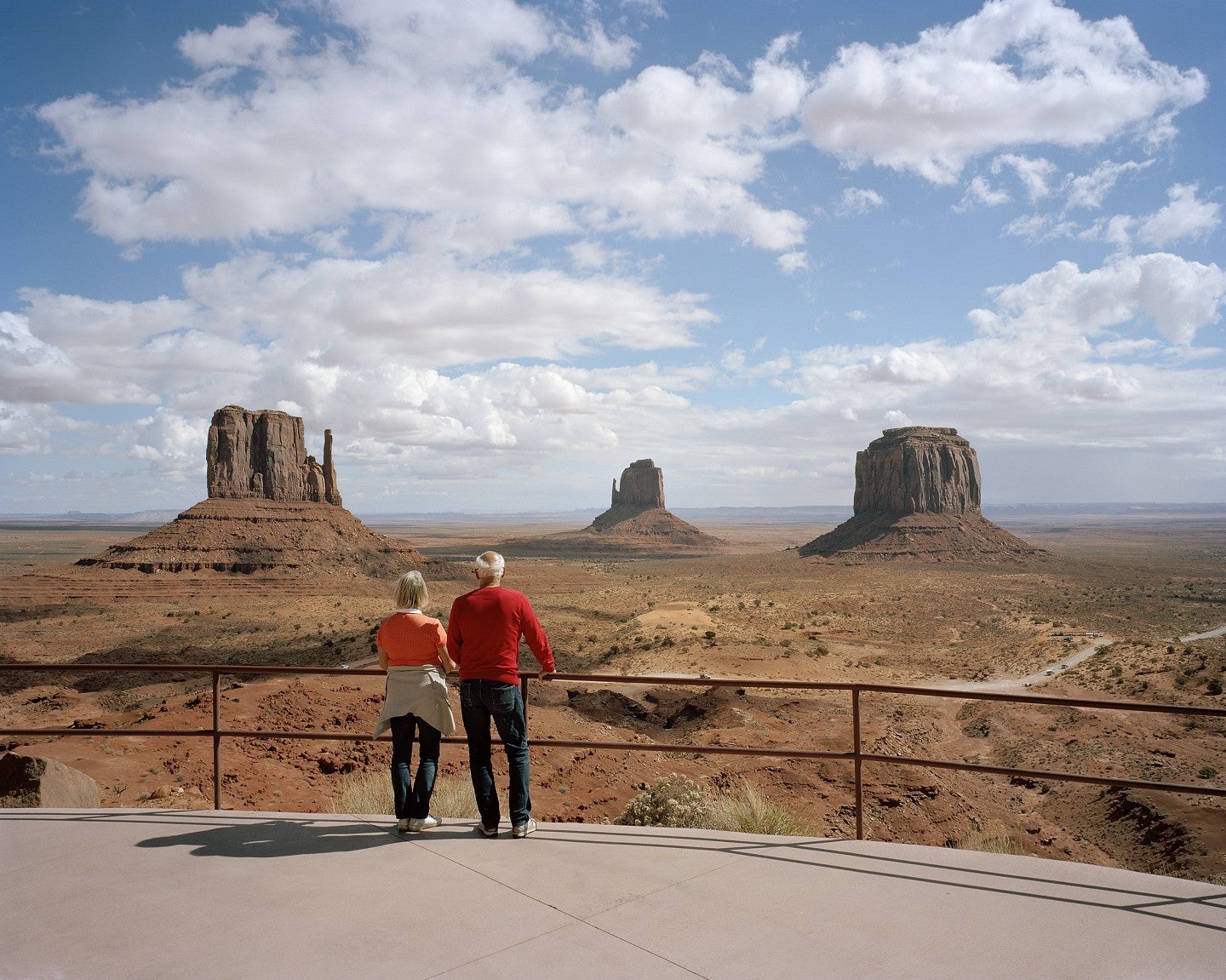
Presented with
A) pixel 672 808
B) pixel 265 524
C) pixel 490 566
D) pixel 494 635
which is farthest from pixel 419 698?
pixel 265 524

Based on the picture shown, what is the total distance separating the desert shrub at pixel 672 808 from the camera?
810cm

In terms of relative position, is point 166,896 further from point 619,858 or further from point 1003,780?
point 1003,780

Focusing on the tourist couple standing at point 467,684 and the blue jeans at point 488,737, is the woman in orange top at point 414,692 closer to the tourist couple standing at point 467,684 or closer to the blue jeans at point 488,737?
the tourist couple standing at point 467,684

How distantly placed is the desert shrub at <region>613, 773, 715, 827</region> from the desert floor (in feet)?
4.30

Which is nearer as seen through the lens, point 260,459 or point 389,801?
point 389,801

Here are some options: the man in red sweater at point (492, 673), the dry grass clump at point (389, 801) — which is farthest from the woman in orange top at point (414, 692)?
the dry grass clump at point (389, 801)

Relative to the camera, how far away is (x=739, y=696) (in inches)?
932

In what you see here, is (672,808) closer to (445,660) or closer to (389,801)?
(389,801)

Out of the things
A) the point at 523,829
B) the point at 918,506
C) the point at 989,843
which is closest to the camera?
the point at 523,829

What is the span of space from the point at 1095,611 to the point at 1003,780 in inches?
1460

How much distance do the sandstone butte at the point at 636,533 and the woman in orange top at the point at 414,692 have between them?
429 feet

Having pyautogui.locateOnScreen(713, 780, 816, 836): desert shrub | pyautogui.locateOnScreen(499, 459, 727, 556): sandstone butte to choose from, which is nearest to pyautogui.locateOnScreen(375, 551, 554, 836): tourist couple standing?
pyautogui.locateOnScreen(713, 780, 816, 836): desert shrub

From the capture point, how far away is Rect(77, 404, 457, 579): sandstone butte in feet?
219

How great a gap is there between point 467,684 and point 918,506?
11093cm
